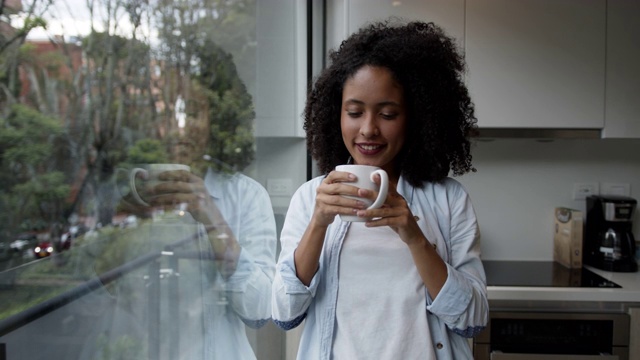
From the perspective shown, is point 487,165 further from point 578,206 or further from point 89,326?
point 89,326

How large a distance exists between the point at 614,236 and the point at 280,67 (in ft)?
5.55

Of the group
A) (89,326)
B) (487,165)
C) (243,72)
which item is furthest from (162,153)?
(487,165)

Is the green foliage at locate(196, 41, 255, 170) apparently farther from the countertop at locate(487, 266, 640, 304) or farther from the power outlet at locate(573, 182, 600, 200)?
the power outlet at locate(573, 182, 600, 200)

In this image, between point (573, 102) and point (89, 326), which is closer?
point (89, 326)

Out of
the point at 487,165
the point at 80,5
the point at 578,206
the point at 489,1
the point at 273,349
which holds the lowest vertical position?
the point at 273,349

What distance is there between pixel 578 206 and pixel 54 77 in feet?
8.54

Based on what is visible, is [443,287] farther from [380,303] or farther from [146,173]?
[146,173]

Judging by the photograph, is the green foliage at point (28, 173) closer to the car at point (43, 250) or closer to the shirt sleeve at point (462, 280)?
the car at point (43, 250)

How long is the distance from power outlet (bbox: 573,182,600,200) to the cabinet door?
1.47 ft

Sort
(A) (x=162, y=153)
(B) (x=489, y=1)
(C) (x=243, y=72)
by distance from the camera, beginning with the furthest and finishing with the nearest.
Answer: (B) (x=489, y=1) → (C) (x=243, y=72) → (A) (x=162, y=153)

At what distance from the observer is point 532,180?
2527 millimetres

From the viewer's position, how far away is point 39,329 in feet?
1.38

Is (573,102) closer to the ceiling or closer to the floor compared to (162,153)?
closer to the ceiling

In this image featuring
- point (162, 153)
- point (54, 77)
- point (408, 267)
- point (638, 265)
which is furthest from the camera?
point (638, 265)
